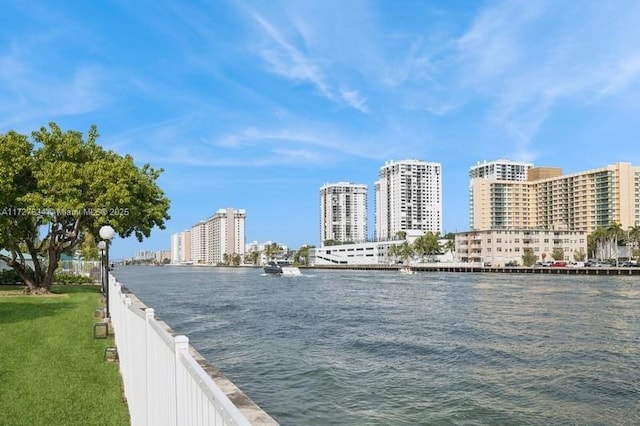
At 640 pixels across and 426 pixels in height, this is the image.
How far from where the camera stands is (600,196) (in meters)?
182

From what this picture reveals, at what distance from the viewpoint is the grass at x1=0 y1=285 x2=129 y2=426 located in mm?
8211

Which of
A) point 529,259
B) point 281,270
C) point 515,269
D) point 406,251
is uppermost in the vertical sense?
point 406,251

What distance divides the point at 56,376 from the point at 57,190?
2173cm

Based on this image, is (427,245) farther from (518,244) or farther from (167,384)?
(167,384)

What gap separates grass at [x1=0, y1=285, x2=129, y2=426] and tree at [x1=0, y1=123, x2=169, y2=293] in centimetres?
1193

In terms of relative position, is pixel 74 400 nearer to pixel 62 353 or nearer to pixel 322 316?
pixel 62 353

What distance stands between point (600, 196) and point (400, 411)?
190240mm

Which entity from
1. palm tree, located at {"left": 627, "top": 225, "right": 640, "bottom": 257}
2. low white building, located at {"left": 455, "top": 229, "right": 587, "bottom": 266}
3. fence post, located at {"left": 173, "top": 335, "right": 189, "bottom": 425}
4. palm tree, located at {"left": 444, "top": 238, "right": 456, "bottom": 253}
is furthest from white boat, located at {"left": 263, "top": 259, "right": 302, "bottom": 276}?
fence post, located at {"left": 173, "top": 335, "right": 189, "bottom": 425}

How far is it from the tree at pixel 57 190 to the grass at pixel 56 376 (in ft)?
39.1

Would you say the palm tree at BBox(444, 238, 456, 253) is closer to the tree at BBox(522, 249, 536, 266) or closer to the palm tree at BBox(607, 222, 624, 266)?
the tree at BBox(522, 249, 536, 266)

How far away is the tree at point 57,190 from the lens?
96.3 feet

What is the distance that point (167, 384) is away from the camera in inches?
183

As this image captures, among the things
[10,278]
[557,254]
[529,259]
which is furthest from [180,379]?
[557,254]

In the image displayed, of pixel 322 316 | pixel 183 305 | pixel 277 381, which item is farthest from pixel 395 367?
pixel 183 305
